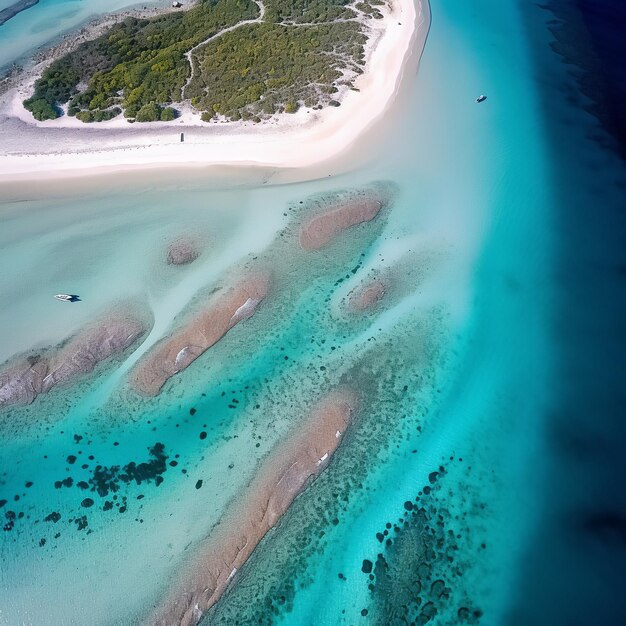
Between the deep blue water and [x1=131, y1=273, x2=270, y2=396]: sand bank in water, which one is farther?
[x1=131, y1=273, x2=270, y2=396]: sand bank in water

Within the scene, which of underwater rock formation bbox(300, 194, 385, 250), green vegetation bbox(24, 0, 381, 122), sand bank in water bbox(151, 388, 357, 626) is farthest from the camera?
green vegetation bbox(24, 0, 381, 122)

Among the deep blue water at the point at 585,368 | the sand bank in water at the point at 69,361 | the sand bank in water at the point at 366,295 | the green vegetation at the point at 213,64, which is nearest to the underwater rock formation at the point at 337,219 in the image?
the sand bank in water at the point at 366,295

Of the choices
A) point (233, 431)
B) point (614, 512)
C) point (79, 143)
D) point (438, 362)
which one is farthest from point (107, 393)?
point (614, 512)

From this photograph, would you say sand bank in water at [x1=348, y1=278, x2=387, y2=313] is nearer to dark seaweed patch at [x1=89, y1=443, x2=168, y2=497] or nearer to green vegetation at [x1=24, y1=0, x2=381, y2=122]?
dark seaweed patch at [x1=89, y1=443, x2=168, y2=497]

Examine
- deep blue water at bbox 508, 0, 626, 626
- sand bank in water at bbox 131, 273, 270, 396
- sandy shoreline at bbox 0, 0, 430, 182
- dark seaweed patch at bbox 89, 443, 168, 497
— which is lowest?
deep blue water at bbox 508, 0, 626, 626

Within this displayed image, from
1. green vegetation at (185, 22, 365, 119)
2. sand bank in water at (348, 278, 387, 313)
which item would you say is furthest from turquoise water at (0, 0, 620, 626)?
green vegetation at (185, 22, 365, 119)

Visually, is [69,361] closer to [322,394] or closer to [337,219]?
[322,394]

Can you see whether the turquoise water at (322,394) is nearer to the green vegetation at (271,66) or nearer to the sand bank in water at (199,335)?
the sand bank in water at (199,335)
